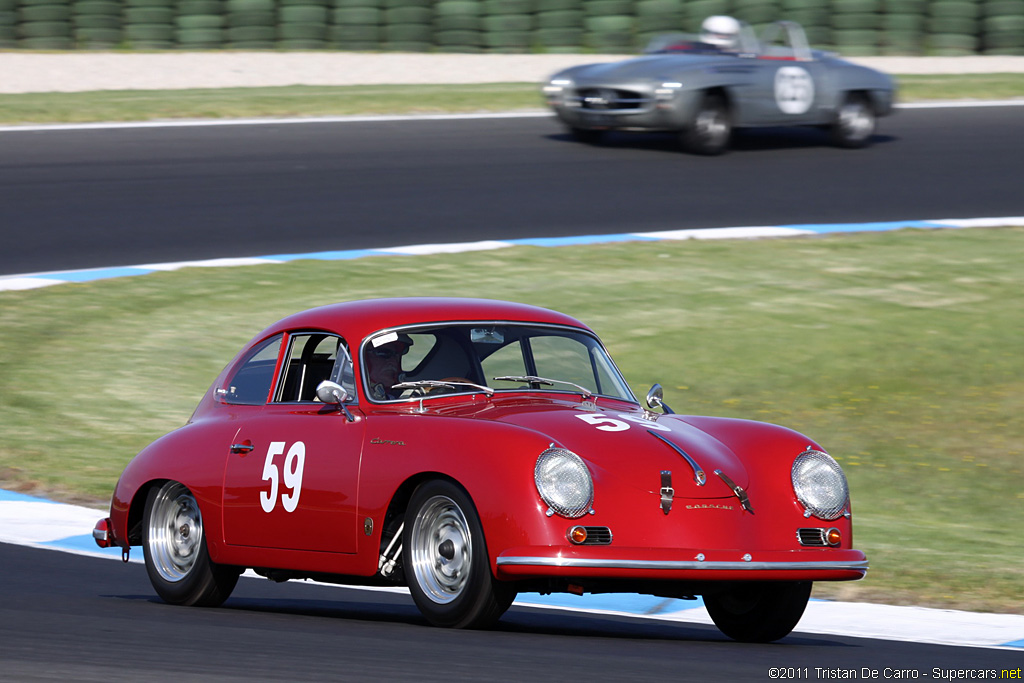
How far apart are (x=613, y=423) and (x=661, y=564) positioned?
26.6 inches

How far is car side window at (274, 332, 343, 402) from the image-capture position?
254 inches

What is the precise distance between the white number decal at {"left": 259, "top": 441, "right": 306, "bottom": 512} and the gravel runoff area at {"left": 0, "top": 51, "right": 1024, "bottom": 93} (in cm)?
1741

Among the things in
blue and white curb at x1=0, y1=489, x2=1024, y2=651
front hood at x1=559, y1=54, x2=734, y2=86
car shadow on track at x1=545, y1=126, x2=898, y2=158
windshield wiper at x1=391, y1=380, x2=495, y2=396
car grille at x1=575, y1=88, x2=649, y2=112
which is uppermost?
front hood at x1=559, y1=54, x2=734, y2=86

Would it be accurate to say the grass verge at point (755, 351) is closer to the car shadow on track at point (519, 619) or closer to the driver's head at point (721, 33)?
the car shadow on track at point (519, 619)

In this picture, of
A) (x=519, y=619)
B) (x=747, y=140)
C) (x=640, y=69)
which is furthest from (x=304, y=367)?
(x=747, y=140)

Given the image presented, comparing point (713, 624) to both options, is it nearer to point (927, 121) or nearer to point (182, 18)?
point (927, 121)

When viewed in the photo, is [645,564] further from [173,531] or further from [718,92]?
[718,92]

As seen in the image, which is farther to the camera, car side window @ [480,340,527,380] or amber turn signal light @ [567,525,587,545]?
car side window @ [480,340,527,380]

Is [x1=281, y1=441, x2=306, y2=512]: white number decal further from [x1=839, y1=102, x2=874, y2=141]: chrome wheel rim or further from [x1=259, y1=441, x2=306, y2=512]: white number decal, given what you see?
[x1=839, y1=102, x2=874, y2=141]: chrome wheel rim

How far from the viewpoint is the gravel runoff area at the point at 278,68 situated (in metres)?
23.1

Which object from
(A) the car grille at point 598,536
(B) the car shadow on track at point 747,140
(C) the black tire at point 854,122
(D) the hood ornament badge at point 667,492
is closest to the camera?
(A) the car grille at point 598,536

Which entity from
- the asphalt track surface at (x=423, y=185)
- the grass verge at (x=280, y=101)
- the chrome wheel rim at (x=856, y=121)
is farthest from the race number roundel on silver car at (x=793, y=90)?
the grass verge at (x=280, y=101)

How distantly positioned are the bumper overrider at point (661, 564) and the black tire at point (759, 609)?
1.07 feet

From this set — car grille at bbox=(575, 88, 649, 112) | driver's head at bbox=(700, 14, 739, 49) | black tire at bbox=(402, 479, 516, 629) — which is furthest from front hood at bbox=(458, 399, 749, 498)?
driver's head at bbox=(700, 14, 739, 49)
